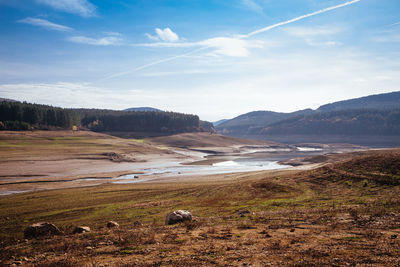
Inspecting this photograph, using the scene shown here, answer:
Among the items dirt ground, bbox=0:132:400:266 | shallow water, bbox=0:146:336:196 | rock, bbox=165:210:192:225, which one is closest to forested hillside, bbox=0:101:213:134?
shallow water, bbox=0:146:336:196

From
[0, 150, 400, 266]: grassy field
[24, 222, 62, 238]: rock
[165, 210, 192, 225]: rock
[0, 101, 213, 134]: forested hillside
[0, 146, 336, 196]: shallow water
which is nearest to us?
[0, 150, 400, 266]: grassy field

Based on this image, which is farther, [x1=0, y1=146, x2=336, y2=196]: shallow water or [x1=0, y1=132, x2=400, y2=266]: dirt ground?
[x1=0, y1=146, x2=336, y2=196]: shallow water

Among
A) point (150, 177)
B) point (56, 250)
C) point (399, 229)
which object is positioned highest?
point (399, 229)

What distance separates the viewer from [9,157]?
214 ft

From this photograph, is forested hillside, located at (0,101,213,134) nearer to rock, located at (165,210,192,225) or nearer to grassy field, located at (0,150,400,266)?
grassy field, located at (0,150,400,266)

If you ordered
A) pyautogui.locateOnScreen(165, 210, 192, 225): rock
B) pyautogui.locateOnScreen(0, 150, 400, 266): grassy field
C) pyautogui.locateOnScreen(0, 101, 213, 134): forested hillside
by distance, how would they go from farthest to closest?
pyautogui.locateOnScreen(0, 101, 213, 134): forested hillside → pyautogui.locateOnScreen(165, 210, 192, 225): rock → pyautogui.locateOnScreen(0, 150, 400, 266): grassy field

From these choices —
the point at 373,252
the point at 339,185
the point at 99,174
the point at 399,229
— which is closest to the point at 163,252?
the point at 373,252

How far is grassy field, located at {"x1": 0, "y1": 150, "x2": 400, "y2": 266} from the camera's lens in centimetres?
1125

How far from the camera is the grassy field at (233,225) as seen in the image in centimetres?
1125

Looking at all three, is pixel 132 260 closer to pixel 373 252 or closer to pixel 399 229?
pixel 373 252

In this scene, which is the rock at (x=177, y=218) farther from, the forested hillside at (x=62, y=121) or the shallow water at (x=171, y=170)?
the forested hillside at (x=62, y=121)

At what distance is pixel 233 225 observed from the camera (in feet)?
56.5

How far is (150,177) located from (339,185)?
126 feet

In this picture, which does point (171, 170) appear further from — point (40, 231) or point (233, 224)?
point (233, 224)
